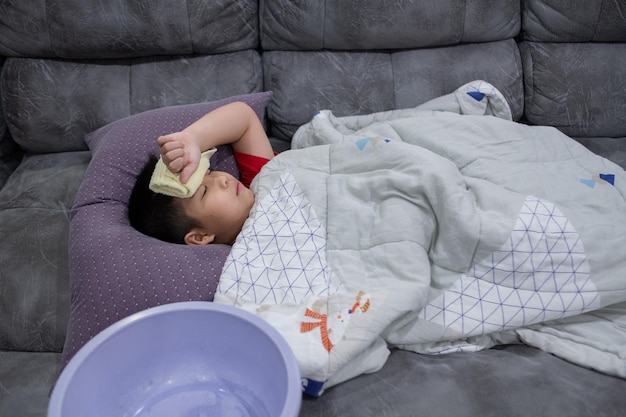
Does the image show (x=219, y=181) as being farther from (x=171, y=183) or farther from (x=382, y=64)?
(x=382, y=64)

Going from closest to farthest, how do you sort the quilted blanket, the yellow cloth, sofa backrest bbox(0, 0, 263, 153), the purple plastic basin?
1. the purple plastic basin
2. the quilted blanket
3. the yellow cloth
4. sofa backrest bbox(0, 0, 263, 153)

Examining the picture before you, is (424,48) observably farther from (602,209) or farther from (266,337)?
(266,337)

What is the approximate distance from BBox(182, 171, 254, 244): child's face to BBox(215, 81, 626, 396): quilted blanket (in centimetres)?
8

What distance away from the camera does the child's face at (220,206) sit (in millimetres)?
1167

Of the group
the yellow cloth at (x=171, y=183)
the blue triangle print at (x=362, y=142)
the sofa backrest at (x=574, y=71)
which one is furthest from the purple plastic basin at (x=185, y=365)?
the sofa backrest at (x=574, y=71)

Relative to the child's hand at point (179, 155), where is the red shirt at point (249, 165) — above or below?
below

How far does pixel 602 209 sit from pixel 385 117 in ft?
2.15

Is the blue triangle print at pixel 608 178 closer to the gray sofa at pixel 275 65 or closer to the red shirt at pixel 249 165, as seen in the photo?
the gray sofa at pixel 275 65

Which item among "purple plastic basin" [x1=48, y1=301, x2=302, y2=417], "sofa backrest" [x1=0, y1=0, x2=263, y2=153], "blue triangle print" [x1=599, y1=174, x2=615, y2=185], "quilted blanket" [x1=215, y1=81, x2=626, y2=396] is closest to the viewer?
"purple plastic basin" [x1=48, y1=301, x2=302, y2=417]

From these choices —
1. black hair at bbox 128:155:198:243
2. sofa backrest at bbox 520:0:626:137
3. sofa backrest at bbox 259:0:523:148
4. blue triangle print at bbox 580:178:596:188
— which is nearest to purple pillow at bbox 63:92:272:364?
black hair at bbox 128:155:198:243

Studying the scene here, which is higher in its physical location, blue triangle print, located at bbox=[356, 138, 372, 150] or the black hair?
blue triangle print, located at bbox=[356, 138, 372, 150]

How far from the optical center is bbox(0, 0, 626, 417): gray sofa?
147 centimetres

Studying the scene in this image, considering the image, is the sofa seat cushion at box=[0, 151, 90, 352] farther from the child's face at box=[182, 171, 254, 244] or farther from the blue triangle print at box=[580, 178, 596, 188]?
the blue triangle print at box=[580, 178, 596, 188]

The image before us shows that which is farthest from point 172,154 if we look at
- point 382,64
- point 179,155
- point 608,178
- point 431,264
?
point 608,178
